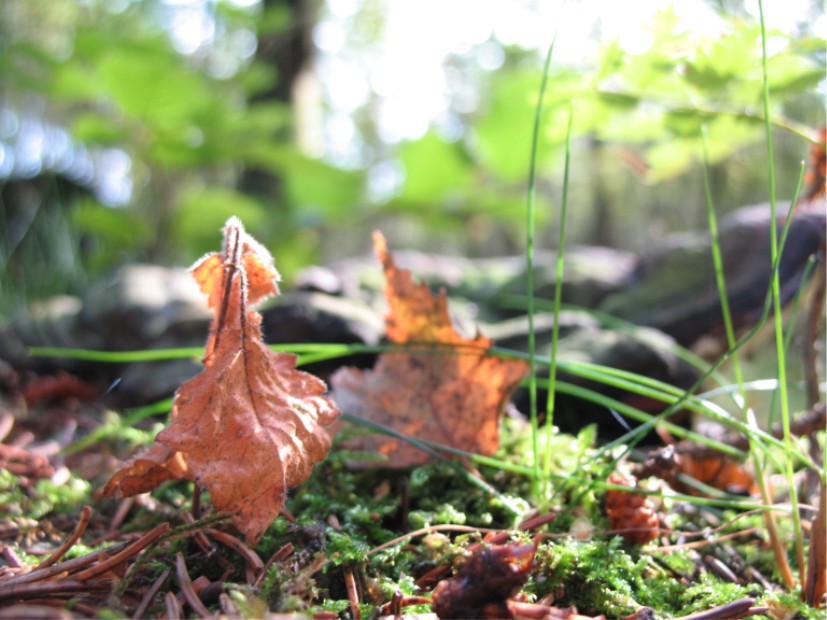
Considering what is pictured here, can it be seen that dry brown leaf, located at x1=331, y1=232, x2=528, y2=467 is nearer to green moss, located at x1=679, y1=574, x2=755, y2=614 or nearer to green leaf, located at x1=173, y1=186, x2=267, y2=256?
green moss, located at x1=679, y1=574, x2=755, y2=614

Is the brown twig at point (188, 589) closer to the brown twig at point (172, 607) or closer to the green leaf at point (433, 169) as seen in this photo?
the brown twig at point (172, 607)

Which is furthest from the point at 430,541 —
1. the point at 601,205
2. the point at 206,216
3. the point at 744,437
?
the point at 601,205

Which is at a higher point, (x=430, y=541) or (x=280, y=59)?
(x=280, y=59)

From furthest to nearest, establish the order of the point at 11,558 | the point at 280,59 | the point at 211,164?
the point at 280,59
the point at 211,164
the point at 11,558

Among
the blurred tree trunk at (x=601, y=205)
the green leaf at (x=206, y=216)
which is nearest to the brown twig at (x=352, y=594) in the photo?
the green leaf at (x=206, y=216)

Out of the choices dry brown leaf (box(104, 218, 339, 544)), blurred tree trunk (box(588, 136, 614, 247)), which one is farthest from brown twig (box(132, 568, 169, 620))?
blurred tree trunk (box(588, 136, 614, 247))

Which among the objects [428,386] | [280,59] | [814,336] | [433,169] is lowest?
[428,386]

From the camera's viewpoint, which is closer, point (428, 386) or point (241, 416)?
point (241, 416)

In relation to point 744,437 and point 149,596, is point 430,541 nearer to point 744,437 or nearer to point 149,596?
point 149,596
